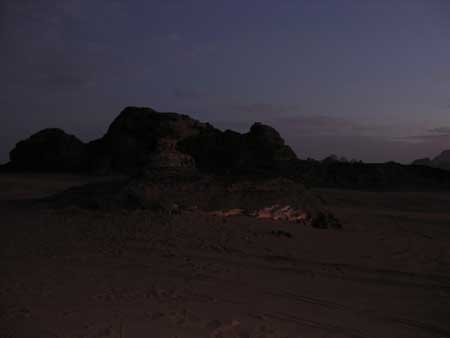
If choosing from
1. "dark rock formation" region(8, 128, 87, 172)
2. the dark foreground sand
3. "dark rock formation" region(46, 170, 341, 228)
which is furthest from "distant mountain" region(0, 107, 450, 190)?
the dark foreground sand

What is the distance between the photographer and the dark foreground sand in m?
4.08

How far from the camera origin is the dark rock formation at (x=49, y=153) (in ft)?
99.9

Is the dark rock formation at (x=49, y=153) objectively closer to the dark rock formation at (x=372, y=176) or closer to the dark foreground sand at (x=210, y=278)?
the dark rock formation at (x=372, y=176)

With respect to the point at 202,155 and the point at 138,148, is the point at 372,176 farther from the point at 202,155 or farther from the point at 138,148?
the point at 138,148

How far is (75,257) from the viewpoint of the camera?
261 inches

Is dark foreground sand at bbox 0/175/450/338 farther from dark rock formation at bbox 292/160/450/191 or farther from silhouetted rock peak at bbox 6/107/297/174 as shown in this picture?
silhouetted rock peak at bbox 6/107/297/174

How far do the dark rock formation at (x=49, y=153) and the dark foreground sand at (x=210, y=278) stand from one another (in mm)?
20796

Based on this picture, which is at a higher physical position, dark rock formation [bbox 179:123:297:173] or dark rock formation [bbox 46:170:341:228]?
dark rock formation [bbox 179:123:297:173]

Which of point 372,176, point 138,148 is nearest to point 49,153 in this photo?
point 138,148

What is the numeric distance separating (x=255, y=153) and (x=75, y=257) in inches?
915

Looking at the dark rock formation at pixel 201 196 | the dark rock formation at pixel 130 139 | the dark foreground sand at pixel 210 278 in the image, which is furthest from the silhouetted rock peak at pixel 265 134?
the dark foreground sand at pixel 210 278

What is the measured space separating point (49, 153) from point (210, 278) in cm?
2805

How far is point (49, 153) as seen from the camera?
30734 millimetres

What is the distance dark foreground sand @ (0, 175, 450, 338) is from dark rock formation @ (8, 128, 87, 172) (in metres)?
20.8
